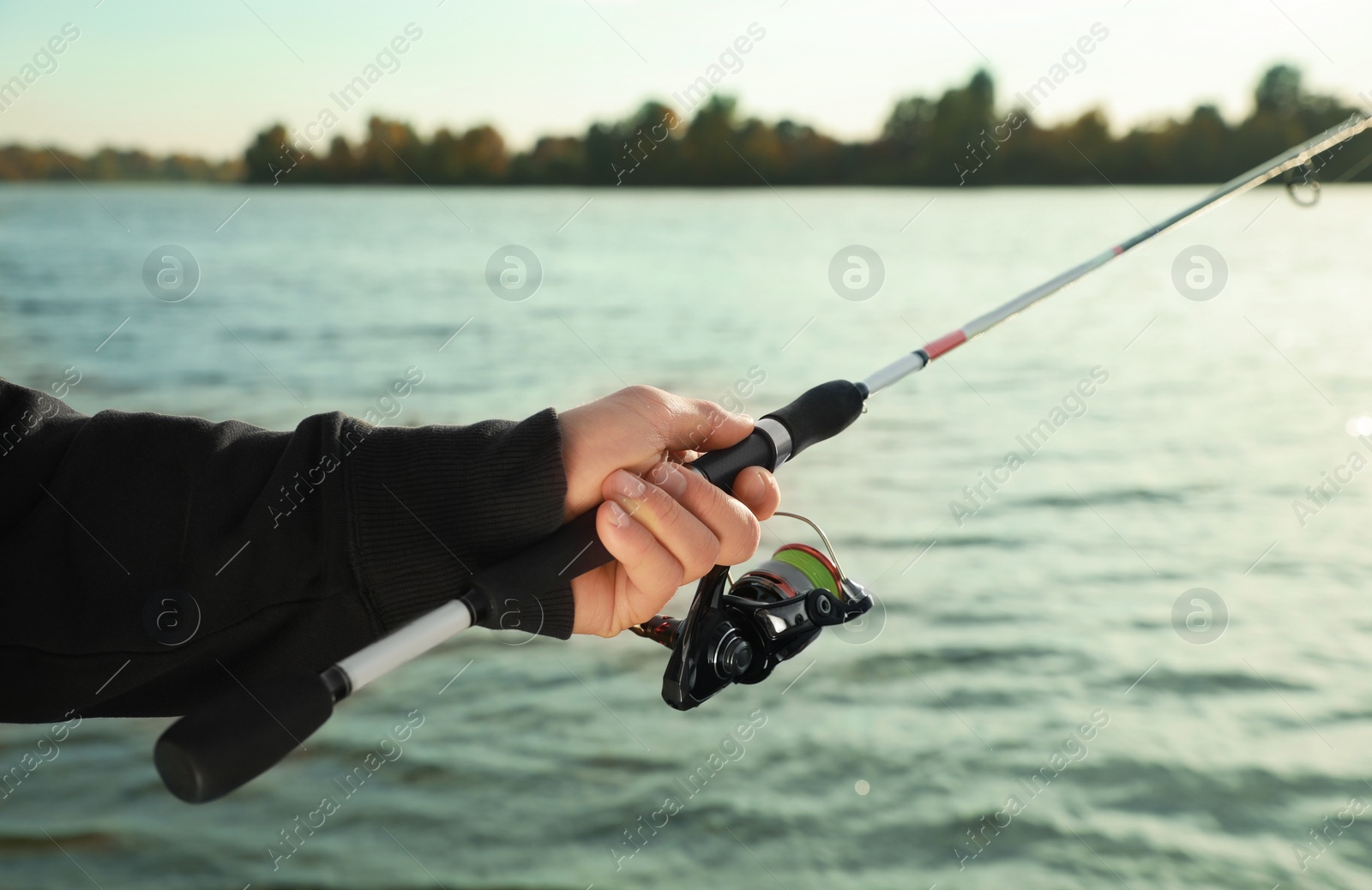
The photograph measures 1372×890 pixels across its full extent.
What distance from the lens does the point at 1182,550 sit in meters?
6.06

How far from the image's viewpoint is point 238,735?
1.12m

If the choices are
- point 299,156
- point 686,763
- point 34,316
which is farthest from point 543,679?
point 299,156

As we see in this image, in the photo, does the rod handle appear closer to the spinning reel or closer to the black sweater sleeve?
the spinning reel

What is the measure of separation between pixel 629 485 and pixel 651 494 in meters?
0.03

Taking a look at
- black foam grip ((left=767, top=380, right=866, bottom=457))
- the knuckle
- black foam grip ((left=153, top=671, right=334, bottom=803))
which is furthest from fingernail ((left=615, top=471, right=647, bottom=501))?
black foam grip ((left=153, top=671, right=334, bottom=803))

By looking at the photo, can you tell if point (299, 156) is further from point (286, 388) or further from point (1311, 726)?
point (1311, 726)

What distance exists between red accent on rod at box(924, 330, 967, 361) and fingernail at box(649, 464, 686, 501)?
2.21 ft

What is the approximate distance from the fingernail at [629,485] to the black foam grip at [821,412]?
390 mm

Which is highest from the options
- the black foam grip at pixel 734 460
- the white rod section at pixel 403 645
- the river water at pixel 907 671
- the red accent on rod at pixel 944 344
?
the red accent on rod at pixel 944 344

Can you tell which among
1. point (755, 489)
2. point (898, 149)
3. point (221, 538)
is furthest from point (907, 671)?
point (898, 149)

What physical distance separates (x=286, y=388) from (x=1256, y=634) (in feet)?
26.4

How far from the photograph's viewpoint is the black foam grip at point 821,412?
196cm

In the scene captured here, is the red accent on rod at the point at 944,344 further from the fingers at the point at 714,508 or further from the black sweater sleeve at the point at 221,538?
the black sweater sleeve at the point at 221,538

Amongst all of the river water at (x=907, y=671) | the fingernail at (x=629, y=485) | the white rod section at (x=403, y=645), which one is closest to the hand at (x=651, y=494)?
the fingernail at (x=629, y=485)
